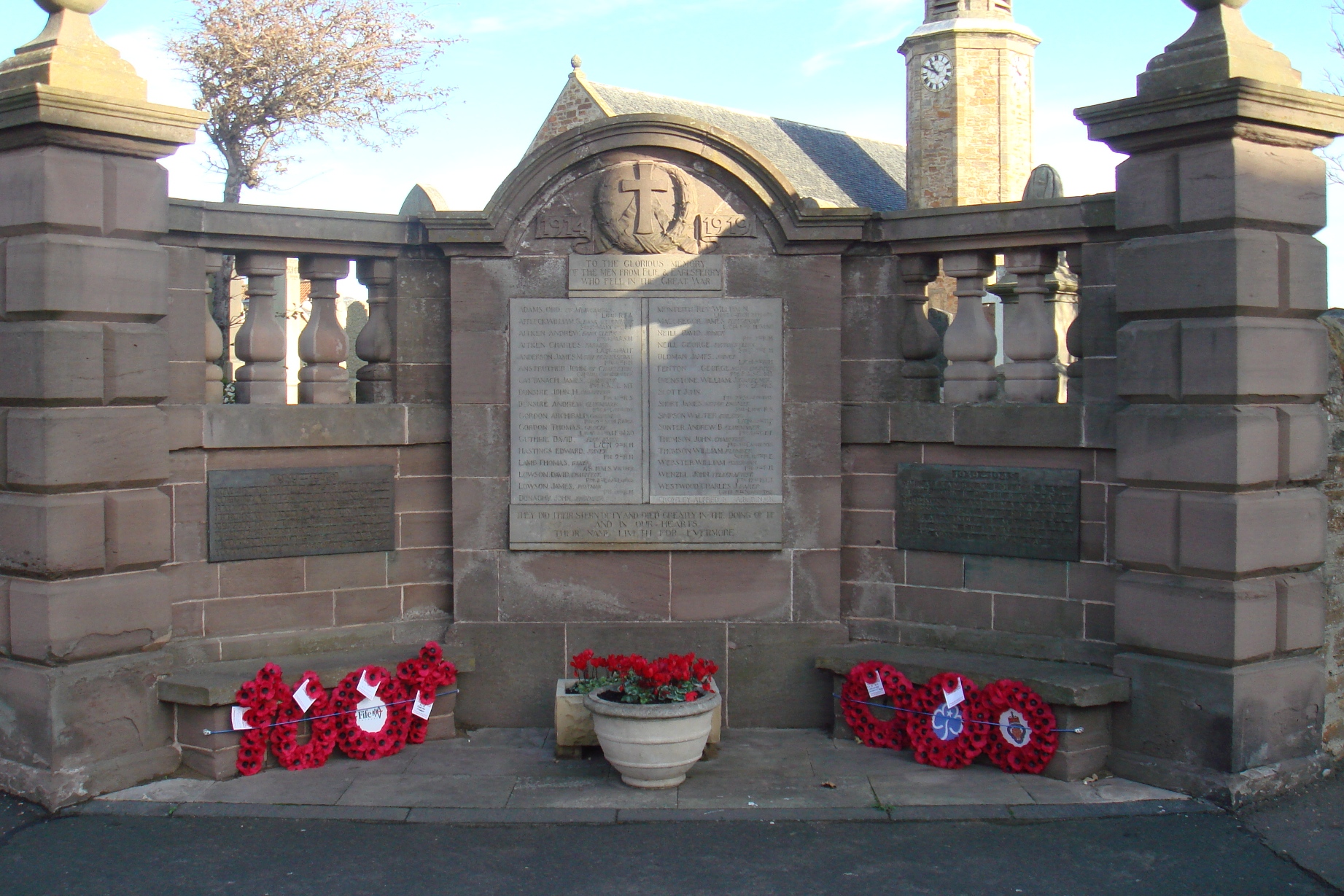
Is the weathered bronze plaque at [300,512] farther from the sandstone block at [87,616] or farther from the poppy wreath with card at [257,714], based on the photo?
the poppy wreath with card at [257,714]

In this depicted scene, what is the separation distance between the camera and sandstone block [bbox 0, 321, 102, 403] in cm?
562

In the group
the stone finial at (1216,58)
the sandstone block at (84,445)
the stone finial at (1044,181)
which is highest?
the stone finial at (1044,181)

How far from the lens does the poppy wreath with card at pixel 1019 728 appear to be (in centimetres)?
579

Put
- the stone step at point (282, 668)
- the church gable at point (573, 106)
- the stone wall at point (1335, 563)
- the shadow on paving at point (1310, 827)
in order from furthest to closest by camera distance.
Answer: the church gable at point (573, 106) < the stone wall at point (1335, 563) < the stone step at point (282, 668) < the shadow on paving at point (1310, 827)

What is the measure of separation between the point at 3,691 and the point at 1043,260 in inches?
227

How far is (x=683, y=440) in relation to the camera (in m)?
6.68

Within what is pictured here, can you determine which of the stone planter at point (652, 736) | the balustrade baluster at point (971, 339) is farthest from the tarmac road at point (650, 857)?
the balustrade baluster at point (971, 339)

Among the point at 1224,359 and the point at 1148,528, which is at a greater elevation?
the point at 1224,359

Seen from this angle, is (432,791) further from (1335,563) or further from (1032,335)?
(1335,563)

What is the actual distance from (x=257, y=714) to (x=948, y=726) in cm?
352

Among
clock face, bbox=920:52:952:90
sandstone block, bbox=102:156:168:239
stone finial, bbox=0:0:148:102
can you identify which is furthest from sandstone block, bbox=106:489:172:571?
clock face, bbox=920:52:952:90

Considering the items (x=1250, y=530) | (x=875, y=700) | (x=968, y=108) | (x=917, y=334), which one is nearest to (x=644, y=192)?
(x=917, y=334)

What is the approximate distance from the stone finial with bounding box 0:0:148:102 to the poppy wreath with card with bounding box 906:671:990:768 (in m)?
5.03

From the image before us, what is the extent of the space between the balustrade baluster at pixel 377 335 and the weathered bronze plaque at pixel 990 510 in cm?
307
